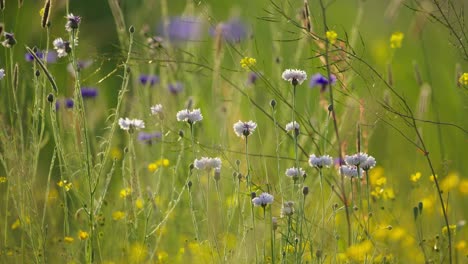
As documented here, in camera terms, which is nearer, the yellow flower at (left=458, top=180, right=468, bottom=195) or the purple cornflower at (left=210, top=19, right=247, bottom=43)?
the purple cornflower at (left=210, top=19, right=247, bottom=43)

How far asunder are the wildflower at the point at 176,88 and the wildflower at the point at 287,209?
3.69 feet

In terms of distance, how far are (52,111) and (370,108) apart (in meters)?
0.81

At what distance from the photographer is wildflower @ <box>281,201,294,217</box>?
2.10 meters

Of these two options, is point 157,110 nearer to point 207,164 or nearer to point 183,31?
point 207,164

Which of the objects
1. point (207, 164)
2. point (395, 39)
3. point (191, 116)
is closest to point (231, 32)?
point (395, 39)

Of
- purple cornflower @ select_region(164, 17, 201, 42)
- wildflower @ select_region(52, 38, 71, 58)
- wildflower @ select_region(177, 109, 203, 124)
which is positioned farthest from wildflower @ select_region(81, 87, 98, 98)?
wildflower @ select_region(177, 109, 203, 124)

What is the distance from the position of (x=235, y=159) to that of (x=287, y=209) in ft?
2.86

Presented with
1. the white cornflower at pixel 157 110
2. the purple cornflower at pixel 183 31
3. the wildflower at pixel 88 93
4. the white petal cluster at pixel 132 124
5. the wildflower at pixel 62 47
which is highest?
the purple cornflower at pixel 183 31

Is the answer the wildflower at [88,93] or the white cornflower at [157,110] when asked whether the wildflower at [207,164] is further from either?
the wildflower at [88,93]

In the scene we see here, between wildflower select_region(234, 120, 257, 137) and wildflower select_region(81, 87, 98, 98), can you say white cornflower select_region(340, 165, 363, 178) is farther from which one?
wildflower select_region(81, 87, 98, 98)

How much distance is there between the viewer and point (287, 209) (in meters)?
2.11

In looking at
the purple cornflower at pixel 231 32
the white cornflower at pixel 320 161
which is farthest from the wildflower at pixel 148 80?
the white cornflower at pixel 320 161

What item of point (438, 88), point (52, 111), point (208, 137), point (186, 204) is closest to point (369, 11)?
point (438, 88)

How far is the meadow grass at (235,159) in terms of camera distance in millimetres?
2201
